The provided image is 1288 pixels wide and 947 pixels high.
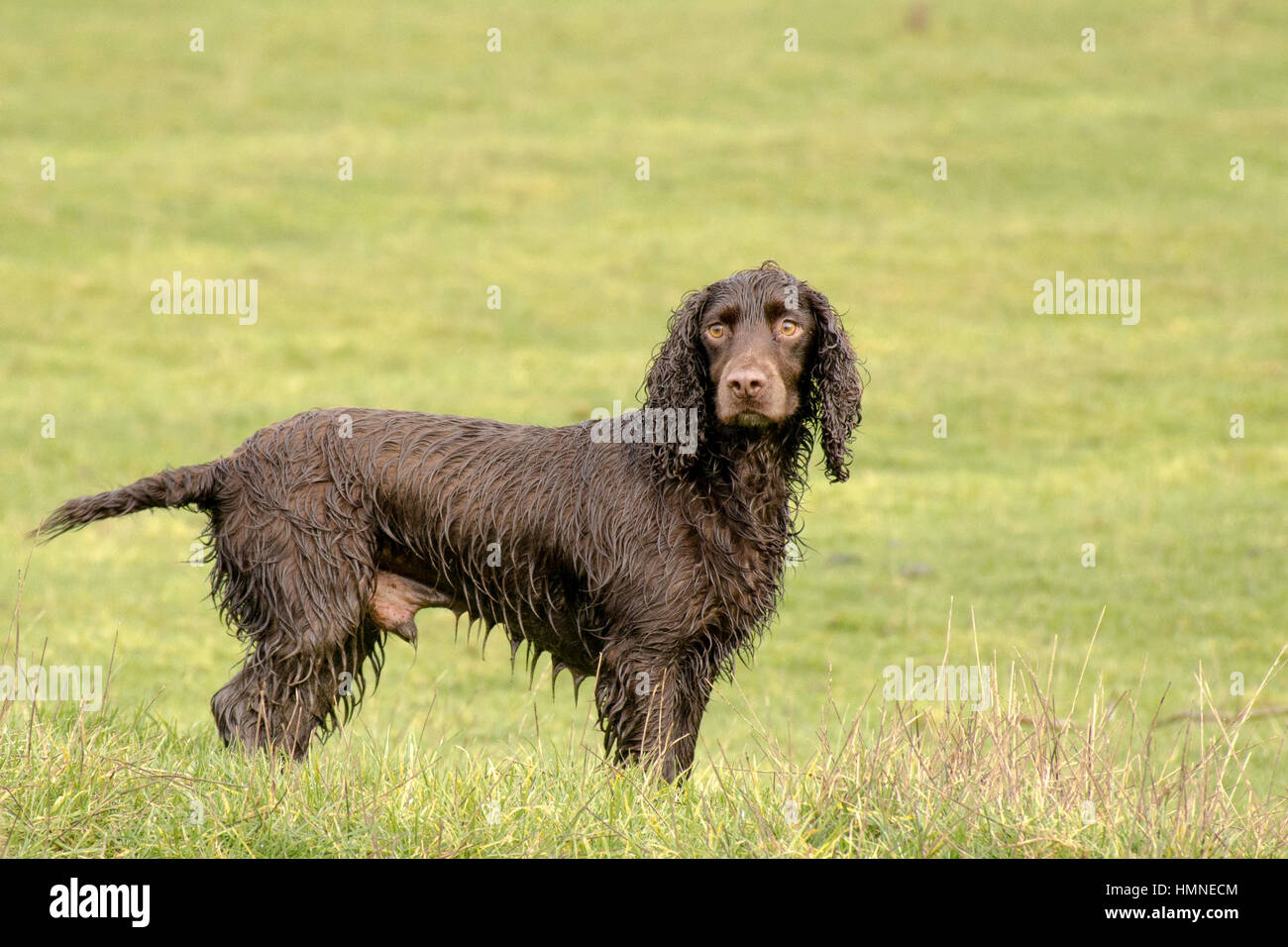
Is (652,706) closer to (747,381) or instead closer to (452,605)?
(452,605)

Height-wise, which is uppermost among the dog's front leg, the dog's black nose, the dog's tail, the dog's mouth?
the dog's black nose

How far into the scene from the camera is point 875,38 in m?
33.0

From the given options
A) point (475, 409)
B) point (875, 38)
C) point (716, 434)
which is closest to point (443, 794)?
point (716, 434)

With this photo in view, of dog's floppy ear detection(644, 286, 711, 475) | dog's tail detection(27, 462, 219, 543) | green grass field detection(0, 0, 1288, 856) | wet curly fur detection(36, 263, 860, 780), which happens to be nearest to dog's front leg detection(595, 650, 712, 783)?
wet curly fur detection(36, 263, 860, 780)

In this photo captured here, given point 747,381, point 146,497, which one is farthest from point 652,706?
point 146,497

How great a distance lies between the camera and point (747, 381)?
5898 mm

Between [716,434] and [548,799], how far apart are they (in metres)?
1.63

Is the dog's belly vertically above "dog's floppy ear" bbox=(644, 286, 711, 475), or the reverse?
"dog's floppy ear" bbox=(644, 286, 711, 475)

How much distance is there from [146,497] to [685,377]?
7.29 ft

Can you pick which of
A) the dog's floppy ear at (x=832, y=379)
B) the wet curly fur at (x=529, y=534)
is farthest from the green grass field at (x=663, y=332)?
the dog's floppy ear at (x=832, y=379)

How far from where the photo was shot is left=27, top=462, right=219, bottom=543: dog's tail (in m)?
6.31

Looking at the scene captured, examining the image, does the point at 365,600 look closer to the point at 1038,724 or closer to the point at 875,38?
the point at 1038,724

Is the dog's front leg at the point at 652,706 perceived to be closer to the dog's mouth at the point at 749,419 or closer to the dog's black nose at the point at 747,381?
the dog's mouth at the point at 749,419

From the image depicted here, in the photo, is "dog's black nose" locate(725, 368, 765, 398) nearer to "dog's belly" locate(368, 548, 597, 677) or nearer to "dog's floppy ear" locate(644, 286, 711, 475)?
"dog's floppy ear" locate(644, 286, 711, 475)
